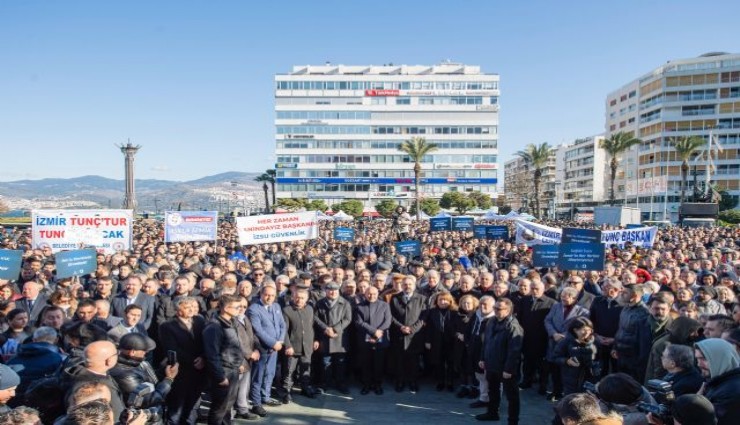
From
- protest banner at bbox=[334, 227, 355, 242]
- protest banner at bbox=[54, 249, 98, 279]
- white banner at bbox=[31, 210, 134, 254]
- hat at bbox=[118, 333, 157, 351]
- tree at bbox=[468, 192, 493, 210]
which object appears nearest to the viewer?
hat at bbox=[118, 333, 157, 351]

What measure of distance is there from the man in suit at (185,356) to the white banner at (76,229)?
311 inches

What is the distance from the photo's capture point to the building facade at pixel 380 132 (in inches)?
3393

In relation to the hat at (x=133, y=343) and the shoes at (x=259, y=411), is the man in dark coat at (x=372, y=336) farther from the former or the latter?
the hat at (x=133, y=343)

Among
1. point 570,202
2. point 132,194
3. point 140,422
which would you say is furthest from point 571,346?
point 570,202

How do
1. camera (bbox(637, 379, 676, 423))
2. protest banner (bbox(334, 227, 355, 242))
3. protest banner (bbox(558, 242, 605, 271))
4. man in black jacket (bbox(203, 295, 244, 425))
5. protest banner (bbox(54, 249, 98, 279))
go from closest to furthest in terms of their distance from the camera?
camera (bbox(637, 379, 676, 423)) < man in black jacket (bbox(203, 295, 244, 425)) < protest banner (bbox(54, 249, 98, 279)) < protest banner (bbox(558, 242, 605, 271)) < protest banner (bbox(334, 227, 355, 242))

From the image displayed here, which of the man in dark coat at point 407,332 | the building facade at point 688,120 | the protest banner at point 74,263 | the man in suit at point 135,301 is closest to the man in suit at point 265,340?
the man in suit at point 135,301

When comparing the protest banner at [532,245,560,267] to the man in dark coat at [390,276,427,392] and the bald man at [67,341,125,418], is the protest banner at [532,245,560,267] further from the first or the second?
the bald man at [67,341,125,418]

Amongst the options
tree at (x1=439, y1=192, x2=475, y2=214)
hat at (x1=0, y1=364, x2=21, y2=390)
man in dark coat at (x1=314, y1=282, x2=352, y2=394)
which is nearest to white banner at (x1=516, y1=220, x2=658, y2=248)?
man in dark coat at (x1=314, y1=282, x2=352, y2=394)

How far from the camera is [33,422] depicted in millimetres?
2662

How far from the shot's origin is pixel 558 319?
700cm

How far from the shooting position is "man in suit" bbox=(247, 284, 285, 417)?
6715mm

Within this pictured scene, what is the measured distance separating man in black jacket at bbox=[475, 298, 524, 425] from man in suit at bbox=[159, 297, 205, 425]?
3433 mm

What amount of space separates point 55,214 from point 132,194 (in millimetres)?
51794

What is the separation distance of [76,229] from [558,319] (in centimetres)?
1134
